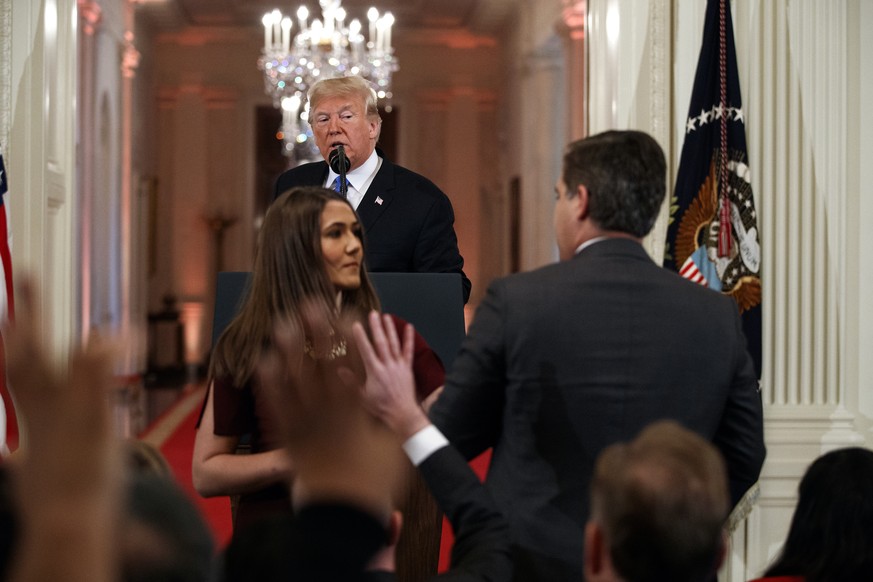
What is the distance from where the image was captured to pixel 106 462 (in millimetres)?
1054

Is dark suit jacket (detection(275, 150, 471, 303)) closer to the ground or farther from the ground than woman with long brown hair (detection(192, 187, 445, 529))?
farther from the ground

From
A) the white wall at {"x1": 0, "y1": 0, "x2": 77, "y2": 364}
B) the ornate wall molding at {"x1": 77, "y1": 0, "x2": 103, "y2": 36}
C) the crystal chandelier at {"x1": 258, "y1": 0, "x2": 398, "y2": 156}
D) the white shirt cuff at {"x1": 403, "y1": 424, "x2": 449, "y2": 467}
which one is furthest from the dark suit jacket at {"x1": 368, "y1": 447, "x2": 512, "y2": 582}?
the ornate wall molding at {"x1": 77, "y1": 0, "x2": 103, "y2": 36}

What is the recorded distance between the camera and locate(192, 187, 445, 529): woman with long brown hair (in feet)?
9.16

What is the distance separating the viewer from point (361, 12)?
15820 millimetres

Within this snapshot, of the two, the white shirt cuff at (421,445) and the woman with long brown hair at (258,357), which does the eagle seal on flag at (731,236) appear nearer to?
the woman with long brown hair at (258,357)

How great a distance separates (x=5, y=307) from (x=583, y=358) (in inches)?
130

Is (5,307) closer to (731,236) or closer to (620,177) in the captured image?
(731,236)

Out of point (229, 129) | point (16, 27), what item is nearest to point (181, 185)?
point (229, 129)

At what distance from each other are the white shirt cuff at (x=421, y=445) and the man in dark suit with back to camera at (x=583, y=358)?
0.80 ft

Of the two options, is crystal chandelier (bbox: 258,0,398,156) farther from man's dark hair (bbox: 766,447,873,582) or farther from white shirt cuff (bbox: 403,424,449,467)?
man's dark hair (bbox: 766,447,873,582)

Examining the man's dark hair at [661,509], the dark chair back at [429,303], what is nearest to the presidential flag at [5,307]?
the dark chair back at [429,303]

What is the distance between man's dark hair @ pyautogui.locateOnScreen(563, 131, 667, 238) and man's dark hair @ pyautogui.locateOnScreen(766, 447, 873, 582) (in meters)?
0.64

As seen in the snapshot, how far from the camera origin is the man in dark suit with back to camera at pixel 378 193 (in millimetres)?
4383

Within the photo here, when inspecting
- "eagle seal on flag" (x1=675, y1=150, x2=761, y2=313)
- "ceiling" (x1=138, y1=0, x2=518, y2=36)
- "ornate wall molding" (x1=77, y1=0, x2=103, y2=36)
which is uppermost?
"ceiling" (x1=138, y1=0, x2=518, y2=36)
